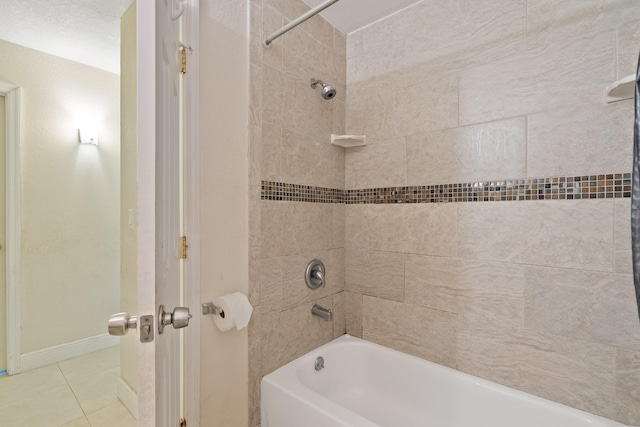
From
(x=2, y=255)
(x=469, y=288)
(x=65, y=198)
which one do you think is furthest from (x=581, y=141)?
(x=2, y=255)

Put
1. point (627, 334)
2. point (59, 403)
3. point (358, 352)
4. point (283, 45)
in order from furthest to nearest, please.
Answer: point (59, 403)
point (358, 352)
point (283, 45)
point (627, 334)

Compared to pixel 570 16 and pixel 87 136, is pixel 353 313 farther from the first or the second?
pixel 87 136

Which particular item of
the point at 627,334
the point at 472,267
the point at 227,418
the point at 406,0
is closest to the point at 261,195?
the point at 227,418

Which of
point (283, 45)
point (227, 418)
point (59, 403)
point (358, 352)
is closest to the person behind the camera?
point (227, 418)

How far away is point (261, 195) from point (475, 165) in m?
1.09

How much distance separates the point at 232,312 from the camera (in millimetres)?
1210

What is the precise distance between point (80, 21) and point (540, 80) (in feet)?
9.27

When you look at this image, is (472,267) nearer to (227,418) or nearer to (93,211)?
(227,418)

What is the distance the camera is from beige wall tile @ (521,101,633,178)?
1170mm

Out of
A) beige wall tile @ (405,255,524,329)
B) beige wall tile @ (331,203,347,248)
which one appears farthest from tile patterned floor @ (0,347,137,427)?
beige wall tile @ (405,255,524,329)

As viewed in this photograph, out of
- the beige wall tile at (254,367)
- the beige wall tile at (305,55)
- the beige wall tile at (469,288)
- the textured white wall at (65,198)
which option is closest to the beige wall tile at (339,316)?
the beige wall tile at (469,288)

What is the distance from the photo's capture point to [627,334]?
116 cm

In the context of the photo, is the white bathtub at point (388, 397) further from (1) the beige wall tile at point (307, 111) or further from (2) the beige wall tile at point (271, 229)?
(1) the beige wall tile at point (307, 111)

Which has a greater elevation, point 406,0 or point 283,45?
point 406,0
